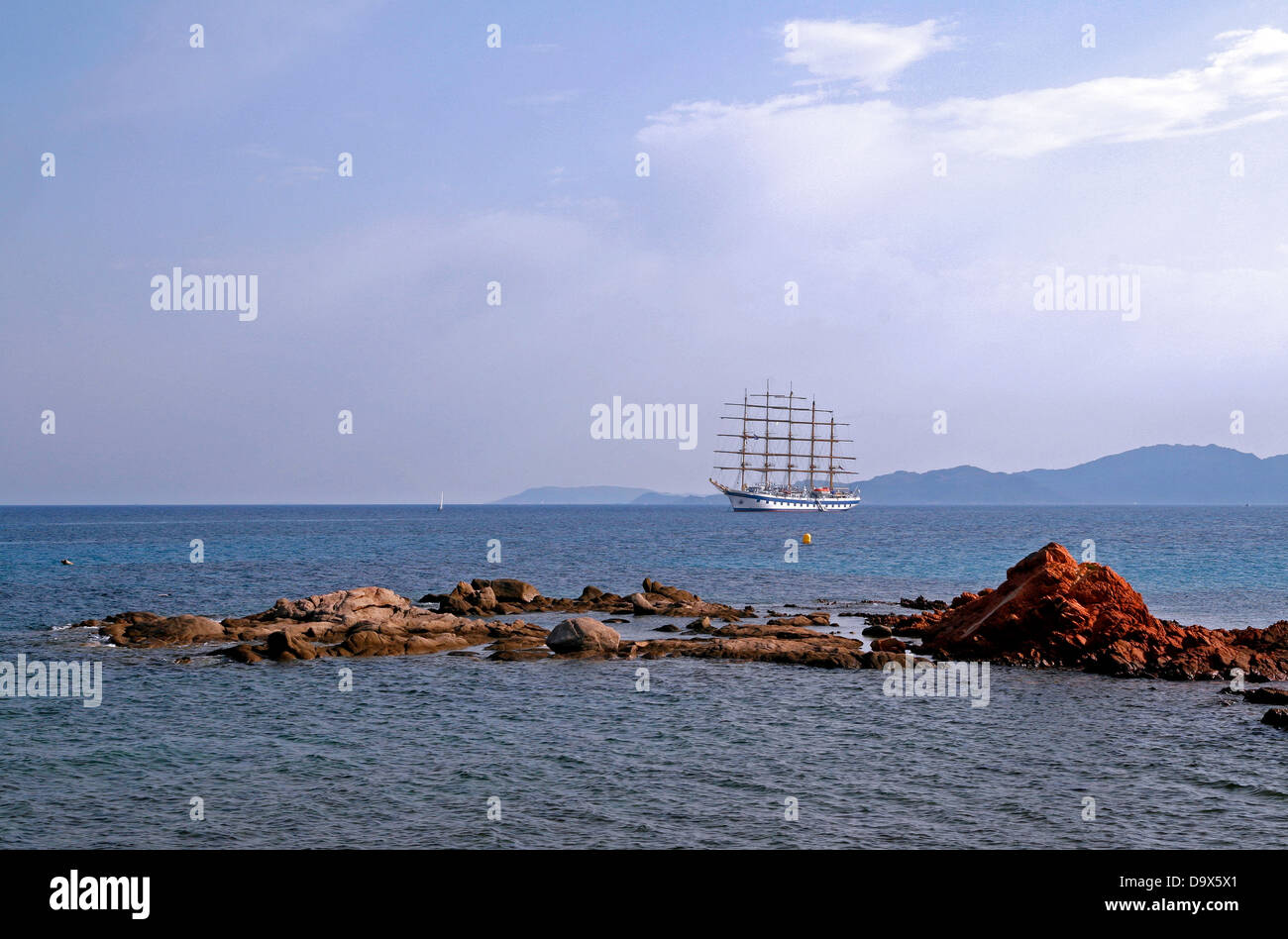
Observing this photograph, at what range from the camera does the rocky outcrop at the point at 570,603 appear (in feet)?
163

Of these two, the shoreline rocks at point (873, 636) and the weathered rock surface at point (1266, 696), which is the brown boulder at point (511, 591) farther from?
the weathered rock surface at point (1266, 696)

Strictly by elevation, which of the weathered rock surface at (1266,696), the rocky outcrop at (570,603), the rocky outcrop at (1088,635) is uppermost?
the rocky outcrop at (1088,635)

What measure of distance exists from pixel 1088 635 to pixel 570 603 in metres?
28.6

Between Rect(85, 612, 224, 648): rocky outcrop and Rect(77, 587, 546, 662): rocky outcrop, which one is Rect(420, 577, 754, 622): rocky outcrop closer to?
Rect(77, 587, 546, 662): rocky outcrop

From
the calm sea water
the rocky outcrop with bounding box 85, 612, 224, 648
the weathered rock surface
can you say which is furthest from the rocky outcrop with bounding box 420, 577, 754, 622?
the weathered rock surface

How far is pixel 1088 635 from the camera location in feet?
109

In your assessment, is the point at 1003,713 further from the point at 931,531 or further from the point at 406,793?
the point at 931,531

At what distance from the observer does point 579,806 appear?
57.8 ft

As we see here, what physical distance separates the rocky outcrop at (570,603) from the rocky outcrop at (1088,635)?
47.1 ft

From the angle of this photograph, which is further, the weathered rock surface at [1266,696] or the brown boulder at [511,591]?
the brown boulder at [511,591]

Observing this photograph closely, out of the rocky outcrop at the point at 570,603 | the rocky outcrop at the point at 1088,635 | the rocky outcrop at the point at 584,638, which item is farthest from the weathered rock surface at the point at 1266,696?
the rocky outcrop at the point at 570,603

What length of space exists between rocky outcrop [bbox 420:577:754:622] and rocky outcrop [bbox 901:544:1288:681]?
47.1 ft

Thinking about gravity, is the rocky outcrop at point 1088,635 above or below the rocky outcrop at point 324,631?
above
